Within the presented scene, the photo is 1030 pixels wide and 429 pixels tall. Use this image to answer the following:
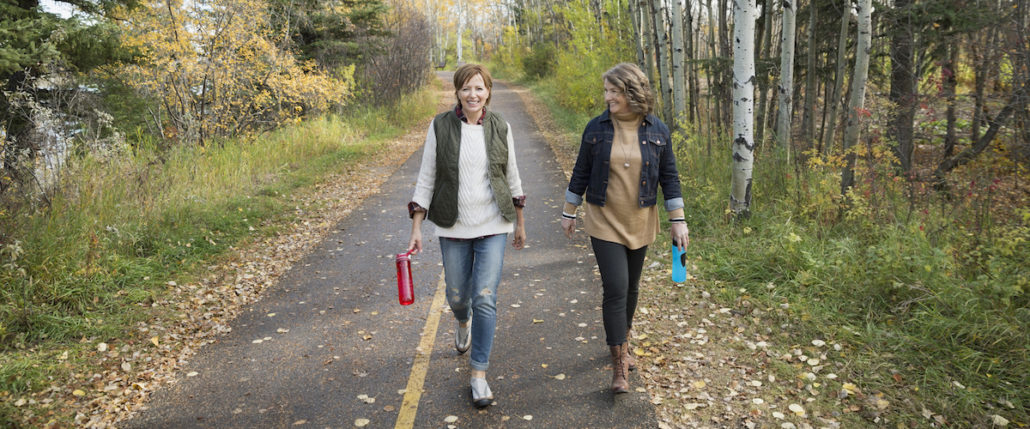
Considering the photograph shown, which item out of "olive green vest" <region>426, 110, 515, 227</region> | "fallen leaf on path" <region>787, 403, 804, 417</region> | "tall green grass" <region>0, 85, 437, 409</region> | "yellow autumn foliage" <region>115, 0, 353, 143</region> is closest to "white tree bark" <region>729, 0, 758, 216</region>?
"fallen leaf on path" <region>787, 403, 804, 417</region>

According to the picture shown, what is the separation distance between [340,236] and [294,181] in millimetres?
3384

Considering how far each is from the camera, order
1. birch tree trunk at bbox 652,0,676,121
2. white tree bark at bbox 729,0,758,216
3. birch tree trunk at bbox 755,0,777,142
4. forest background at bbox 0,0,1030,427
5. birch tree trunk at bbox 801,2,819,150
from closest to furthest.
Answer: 1. forest background at bbox 0,0,1030,427
2. white tree bark at bbox 729,0,758,216
3. birch tree trunk at bbox 801,2,819,150
4. birch tree trunk at bbox 755,0,777,142
5. birch tree trunk at bbox 652,0,676,121

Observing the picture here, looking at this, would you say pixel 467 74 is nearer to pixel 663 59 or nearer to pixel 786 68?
pixel 786 68

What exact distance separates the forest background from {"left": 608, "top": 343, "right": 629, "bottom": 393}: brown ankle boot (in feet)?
3.96

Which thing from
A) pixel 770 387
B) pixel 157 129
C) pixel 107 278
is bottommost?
pixel 770 387

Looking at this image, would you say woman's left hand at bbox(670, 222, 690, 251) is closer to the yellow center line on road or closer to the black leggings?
the black leggings

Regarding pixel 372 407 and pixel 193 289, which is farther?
pixel 193 289

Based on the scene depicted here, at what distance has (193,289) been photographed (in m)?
6.13

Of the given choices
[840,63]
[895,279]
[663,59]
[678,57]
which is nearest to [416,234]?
[895,279]

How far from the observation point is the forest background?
4188mm

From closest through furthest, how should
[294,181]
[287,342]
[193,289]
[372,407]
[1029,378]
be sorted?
[1029,378], [372,407], [287,342], [193,289], [294,181]

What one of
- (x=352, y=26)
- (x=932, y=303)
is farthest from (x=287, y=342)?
(x=352, y=26)

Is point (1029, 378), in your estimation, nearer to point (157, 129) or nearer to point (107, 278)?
point (107, 278)

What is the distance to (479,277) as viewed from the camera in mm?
3771
